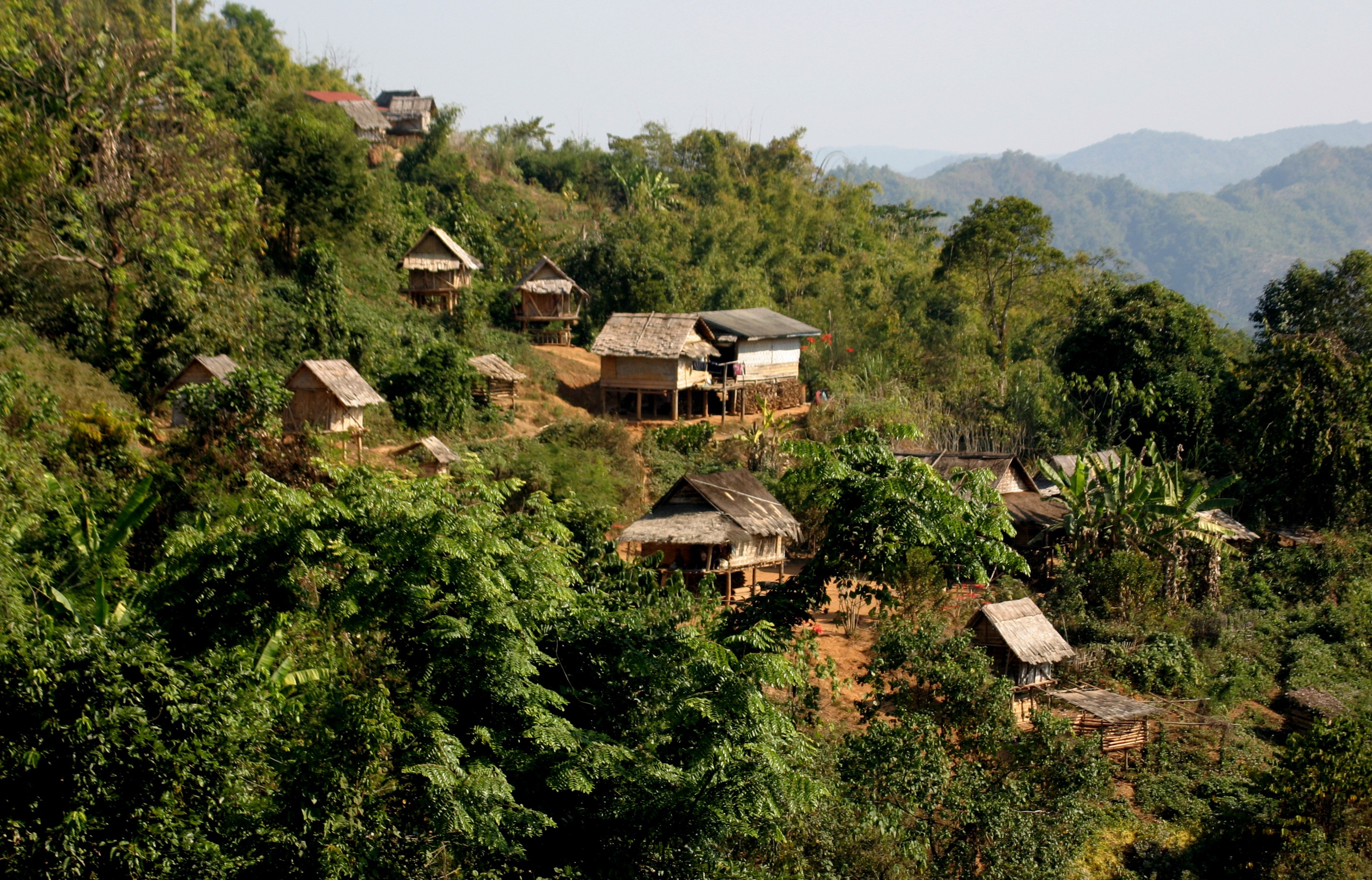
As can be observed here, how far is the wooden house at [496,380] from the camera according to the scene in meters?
26.8

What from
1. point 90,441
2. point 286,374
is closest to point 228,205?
point 286,374

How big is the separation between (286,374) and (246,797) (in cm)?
1648

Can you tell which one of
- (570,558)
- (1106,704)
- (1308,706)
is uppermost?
(570,558)

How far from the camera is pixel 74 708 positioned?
6922mm

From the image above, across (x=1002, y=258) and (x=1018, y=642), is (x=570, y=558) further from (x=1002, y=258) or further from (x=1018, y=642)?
(x=1002, y=258)

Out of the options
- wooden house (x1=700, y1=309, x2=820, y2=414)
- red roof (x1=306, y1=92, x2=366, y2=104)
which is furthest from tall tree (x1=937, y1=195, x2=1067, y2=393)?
red roof (x1=306, y1=92, x2=366, y2=104)

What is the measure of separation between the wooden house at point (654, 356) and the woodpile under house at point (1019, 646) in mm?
14348

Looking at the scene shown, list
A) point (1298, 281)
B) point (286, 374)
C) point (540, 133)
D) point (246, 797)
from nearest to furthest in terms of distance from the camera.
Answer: point (246, 797) < point (286, 374) < point (1298, 281) < point (540, 133)

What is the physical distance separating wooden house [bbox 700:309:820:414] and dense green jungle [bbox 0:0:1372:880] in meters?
1.28

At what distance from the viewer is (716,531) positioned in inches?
734

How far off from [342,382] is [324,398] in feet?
1.52

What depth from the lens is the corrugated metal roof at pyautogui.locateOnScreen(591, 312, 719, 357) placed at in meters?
29.1

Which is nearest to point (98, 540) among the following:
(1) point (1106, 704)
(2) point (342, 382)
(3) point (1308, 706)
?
(2) point (342, 382)

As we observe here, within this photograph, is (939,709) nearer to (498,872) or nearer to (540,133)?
(498,872)
